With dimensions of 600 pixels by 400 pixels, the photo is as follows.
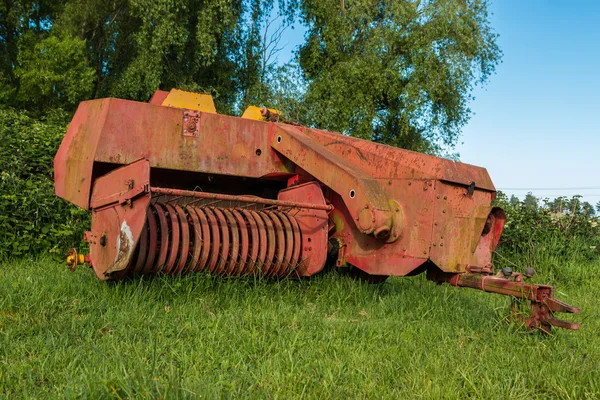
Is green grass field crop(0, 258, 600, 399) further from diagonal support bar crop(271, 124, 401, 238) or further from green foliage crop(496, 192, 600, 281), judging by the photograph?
green foliage crop(496, 192, 600, 281)

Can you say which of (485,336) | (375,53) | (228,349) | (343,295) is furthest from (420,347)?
(375,53)

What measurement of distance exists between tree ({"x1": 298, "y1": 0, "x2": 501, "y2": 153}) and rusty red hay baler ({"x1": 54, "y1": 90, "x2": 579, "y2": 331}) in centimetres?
1312

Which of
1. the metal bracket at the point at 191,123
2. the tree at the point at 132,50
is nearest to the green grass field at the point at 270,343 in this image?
the metal bracket at the point at 191,123

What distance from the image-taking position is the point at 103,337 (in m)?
3.07

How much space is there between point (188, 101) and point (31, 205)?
2.29 m

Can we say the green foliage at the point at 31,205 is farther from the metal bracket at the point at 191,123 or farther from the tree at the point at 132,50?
the tree at the point at 132,50

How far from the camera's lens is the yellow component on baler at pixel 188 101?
5.29m

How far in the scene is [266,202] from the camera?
14.1 ft

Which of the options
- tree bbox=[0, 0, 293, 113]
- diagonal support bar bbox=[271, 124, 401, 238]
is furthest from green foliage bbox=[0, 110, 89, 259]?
tree bbox=[0, 0, 293, 113]

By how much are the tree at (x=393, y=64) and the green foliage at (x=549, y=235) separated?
10467mm

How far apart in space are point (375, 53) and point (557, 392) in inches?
713

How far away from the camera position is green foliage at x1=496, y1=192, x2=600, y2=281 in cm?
737

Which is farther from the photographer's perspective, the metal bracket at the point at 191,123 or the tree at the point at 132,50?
the tree at the point at 132,50

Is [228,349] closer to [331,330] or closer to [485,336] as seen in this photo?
[331,330]
